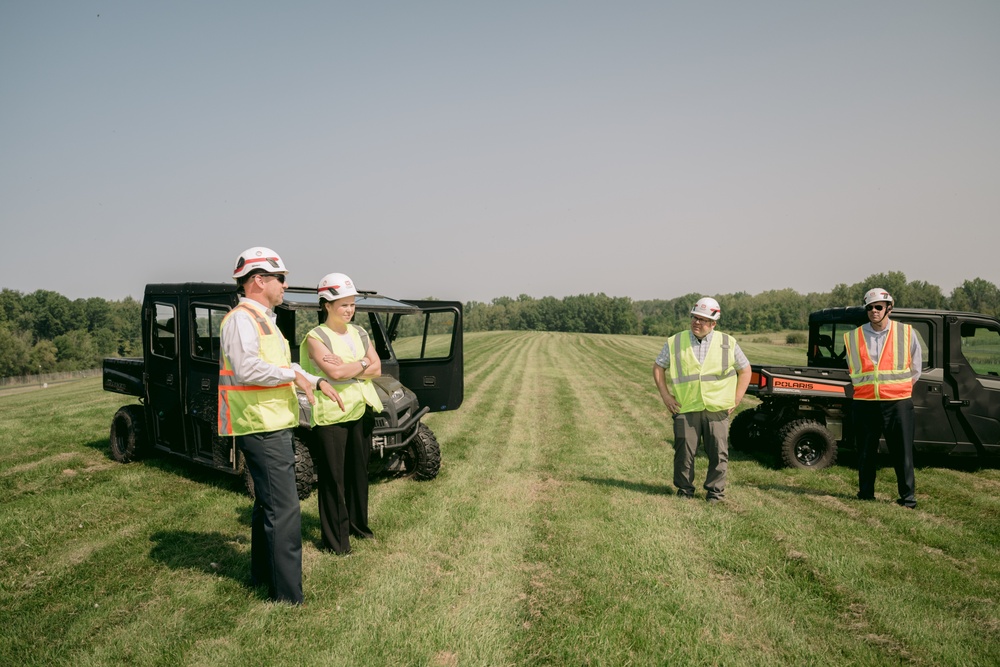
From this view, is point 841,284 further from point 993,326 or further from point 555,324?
point 993,326

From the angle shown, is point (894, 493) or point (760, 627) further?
point (894, 493)

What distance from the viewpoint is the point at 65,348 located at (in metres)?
75.4

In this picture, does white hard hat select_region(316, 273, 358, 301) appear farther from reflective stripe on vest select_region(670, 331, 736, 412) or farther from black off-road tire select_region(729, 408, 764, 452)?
black off-road tire select_region(729, 408, 764, 452)

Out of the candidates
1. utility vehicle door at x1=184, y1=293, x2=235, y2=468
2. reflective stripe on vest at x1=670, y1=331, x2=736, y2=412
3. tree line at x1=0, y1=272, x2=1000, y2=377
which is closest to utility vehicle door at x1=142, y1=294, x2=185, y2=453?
utility vehicle door at x1=184, y1=293, x2=235, y2=468

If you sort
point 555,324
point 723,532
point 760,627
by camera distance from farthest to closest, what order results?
1. point 555,324
2. point 723,532
3. point 760,627

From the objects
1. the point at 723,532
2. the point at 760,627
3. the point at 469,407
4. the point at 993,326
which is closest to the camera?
the point at 760,627

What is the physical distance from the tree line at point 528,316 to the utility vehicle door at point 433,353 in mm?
51937

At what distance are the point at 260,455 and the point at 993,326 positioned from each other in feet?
29.2

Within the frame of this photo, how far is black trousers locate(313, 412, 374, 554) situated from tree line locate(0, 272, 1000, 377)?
2141 inches

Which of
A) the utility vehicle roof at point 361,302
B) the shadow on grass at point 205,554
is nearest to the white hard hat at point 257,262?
the utility vehicle roof at point 361,302

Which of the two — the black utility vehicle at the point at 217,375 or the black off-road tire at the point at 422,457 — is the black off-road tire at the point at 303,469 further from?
the black off-road tire at the point at 422,457

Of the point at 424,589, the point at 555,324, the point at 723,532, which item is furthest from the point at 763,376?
the point at 555,324

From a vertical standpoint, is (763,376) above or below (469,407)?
above

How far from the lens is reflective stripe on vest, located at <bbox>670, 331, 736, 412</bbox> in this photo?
5680mm
